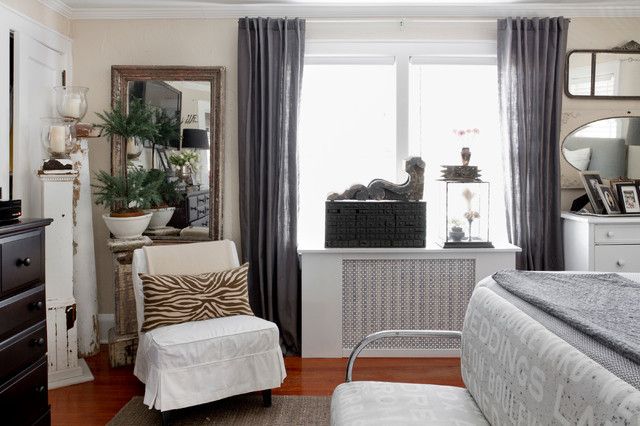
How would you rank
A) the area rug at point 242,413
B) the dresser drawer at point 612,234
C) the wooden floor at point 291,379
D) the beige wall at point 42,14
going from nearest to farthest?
the area rug at point 242,413, the wooden floor at point 291,379, the beige wall at point 42,14, the dresser drawer at point 612,234

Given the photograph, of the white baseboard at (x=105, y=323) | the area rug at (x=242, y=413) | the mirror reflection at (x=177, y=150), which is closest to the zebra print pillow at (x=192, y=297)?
the area rug at (x=242, y=413)

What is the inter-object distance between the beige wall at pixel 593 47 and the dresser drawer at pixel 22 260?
345 centimetres

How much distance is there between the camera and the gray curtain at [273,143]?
404 centimetres

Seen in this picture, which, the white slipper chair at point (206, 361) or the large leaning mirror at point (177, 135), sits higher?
the large leaning mirror at point (177, 135)

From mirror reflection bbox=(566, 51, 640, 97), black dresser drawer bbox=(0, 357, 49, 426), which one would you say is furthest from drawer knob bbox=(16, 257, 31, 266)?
mirror reflection bbox=(566, 51, 640, 97)

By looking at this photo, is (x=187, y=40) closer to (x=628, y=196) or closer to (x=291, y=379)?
(x=291, y=379)

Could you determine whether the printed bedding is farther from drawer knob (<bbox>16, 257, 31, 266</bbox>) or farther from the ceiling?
the ceiling

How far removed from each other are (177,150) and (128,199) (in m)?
0.61

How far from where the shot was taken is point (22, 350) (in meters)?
2.44

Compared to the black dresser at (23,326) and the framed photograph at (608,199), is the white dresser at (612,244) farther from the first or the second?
the black dresser at (23,326)

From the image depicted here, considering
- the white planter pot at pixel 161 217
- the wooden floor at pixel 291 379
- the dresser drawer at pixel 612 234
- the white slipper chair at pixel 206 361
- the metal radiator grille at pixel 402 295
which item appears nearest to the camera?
the white slipper chair at pixel 206 361

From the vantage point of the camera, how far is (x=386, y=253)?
3883 mm

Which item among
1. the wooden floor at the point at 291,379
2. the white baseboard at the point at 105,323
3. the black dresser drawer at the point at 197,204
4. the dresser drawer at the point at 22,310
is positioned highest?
the black dresser drawer at the point at 197,204

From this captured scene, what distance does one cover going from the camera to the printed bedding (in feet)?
3.83
